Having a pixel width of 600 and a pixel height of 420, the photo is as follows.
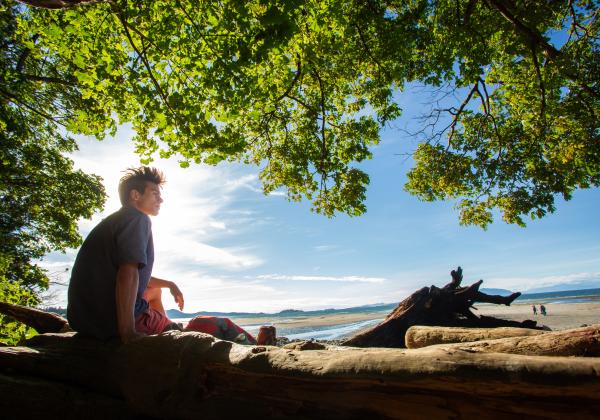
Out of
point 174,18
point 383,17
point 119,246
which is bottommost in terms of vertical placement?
point 119,246

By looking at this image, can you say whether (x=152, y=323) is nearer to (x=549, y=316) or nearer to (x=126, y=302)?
(x=126, y=302)

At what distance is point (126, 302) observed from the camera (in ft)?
9.12

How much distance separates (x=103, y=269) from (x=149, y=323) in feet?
2.87

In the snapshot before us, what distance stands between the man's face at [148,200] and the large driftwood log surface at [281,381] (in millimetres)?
1555

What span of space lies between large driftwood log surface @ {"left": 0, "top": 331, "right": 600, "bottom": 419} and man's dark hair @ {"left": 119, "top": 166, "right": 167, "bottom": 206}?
5.54ft

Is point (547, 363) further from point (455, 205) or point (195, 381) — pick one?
point (455, 205)

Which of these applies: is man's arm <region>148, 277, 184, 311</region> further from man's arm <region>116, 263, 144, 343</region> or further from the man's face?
man's arm <region>116, 263, 144, 343</region>

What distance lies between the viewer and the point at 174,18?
635 cm

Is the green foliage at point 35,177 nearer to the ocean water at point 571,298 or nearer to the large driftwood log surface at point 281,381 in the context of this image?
the large driftwood log surface at point 281,381

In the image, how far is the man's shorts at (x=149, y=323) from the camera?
334 cm

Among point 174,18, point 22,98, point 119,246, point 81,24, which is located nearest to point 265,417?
point 119,246

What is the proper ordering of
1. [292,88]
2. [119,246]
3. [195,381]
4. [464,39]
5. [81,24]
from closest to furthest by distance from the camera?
[195,381] → [119,246] → [81,24] → [464,39] → [292,88]

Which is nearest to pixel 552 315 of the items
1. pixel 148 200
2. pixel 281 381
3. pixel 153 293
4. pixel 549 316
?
pixel 549 316

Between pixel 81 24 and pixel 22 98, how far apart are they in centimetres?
466
